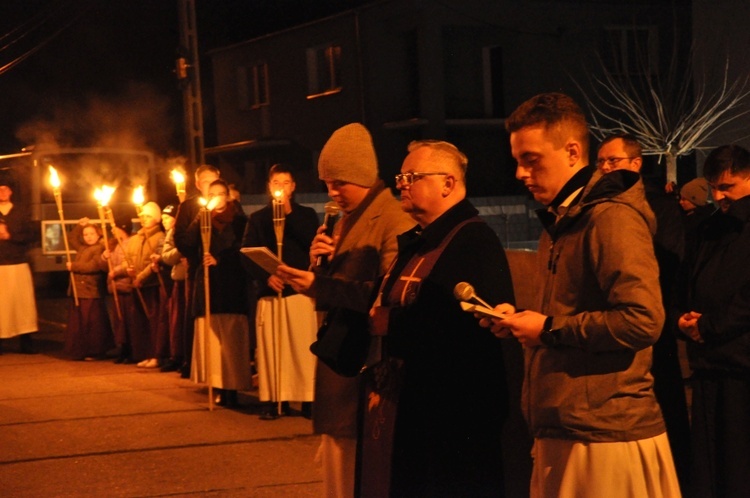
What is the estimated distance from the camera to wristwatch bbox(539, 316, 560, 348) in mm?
3795

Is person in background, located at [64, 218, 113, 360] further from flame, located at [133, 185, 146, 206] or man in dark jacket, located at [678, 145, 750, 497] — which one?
man in dark jacket, located at [678, 145, 750, 497]

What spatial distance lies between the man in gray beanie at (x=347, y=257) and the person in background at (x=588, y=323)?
1319 mm

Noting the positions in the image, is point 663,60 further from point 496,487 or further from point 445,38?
point 496,487

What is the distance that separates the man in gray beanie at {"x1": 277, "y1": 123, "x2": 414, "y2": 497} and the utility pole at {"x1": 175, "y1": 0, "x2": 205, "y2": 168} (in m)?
10.9

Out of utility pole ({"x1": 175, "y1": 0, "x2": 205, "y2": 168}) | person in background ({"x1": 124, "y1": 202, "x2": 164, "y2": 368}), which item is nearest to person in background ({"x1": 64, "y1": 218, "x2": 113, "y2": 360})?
person in background ({"x1": 124, "y1": 202, "x2": 164, "y2": 368})

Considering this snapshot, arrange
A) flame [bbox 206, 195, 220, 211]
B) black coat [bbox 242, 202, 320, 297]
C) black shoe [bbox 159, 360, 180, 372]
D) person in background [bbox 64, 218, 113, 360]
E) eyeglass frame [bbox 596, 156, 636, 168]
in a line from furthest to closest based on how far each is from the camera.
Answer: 1. person in background [bbox 64, 218, 113, 360]
2. black shoe [bbox 159, 360, 180, 372]
3. flame [bbox 206, 195, 220, 211]
4. black coat [bbox 242, 202, 320, 297]
5. eyeglass frame [bbox 596, 156, 636, 168]

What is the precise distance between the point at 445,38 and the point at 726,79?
28.5 ft

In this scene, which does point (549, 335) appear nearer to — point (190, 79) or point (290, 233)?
point (290, 233)

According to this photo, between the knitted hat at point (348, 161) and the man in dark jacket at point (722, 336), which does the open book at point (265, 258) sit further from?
the man in dark jacket at point (722, 336)

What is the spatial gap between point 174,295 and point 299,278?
25.9 ft

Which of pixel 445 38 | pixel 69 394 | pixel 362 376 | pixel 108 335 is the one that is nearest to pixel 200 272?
pixel 69 394

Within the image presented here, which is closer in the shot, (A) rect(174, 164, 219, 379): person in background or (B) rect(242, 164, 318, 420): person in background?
(B) rect(242, 164, 318, 420): person in background

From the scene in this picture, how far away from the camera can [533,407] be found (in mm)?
3996

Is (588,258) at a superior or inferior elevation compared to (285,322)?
superior
